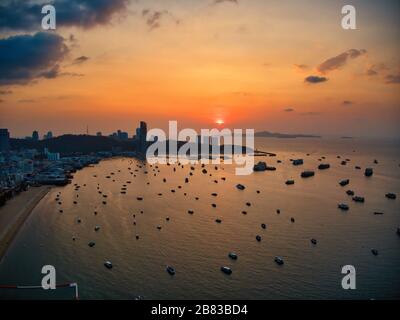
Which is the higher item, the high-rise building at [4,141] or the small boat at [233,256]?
the high-rise building at [4,141]

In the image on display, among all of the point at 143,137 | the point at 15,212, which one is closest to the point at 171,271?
the point at 15,212

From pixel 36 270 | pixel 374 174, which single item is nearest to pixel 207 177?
pixel 374 174

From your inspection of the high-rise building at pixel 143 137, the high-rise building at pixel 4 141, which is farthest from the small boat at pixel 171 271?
the high-rise building at pixel 143 137

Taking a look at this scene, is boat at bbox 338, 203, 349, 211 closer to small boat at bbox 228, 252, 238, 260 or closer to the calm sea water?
the calm sea water

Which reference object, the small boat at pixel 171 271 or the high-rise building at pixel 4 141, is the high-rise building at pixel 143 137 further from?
the small boat at pixel 171 271

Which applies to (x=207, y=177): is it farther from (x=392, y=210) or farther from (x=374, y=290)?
(x=374, y=290)

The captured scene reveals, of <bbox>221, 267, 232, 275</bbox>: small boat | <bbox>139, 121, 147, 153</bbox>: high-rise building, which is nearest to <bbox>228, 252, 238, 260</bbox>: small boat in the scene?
<bbox>221, 267, 232, 275</bbox>: small boat

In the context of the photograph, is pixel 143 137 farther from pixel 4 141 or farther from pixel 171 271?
pixel 171 271
